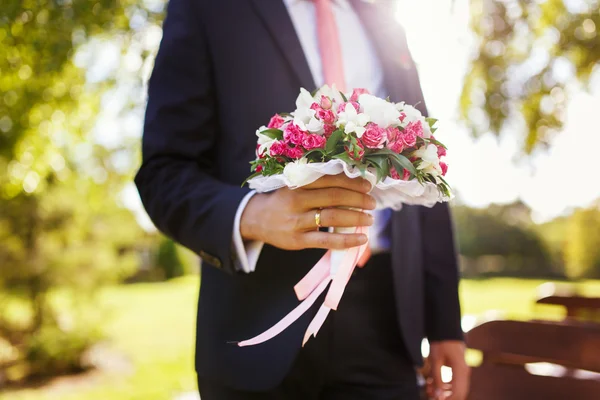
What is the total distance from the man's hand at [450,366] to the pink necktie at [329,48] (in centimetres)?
101

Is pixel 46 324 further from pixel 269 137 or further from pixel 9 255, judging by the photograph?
pixel 269 137

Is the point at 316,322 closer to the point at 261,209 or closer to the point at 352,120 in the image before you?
the point at 261,209

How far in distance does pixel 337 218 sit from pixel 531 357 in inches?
98.2

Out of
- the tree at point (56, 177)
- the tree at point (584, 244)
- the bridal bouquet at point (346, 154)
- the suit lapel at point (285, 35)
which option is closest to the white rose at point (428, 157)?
the bridal bouquet at point (346, 154)

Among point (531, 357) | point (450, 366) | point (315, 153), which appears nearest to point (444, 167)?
point (315, 153)

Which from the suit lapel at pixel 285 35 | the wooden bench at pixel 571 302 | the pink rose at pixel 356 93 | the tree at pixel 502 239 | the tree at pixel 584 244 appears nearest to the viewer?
the pink rose at pixel 356 93

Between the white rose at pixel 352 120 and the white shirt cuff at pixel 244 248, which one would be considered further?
the white shirt cuff at pixel 244 248

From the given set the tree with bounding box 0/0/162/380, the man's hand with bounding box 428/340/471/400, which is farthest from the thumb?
the tree with bounding box 0/0/162/380

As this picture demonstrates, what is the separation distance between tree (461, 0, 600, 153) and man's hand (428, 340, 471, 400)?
15.4 ft

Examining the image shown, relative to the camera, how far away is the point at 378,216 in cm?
193

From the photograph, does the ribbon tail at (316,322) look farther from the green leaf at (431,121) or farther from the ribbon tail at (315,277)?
the green leaf at (431,121)

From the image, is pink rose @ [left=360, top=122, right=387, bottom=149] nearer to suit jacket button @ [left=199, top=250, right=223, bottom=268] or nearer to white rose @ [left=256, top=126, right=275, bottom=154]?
white rose @ [left=256, top=126, right=275, bottom=154]

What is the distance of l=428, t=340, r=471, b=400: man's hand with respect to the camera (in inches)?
79.7

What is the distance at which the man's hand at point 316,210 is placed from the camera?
4.33ft
